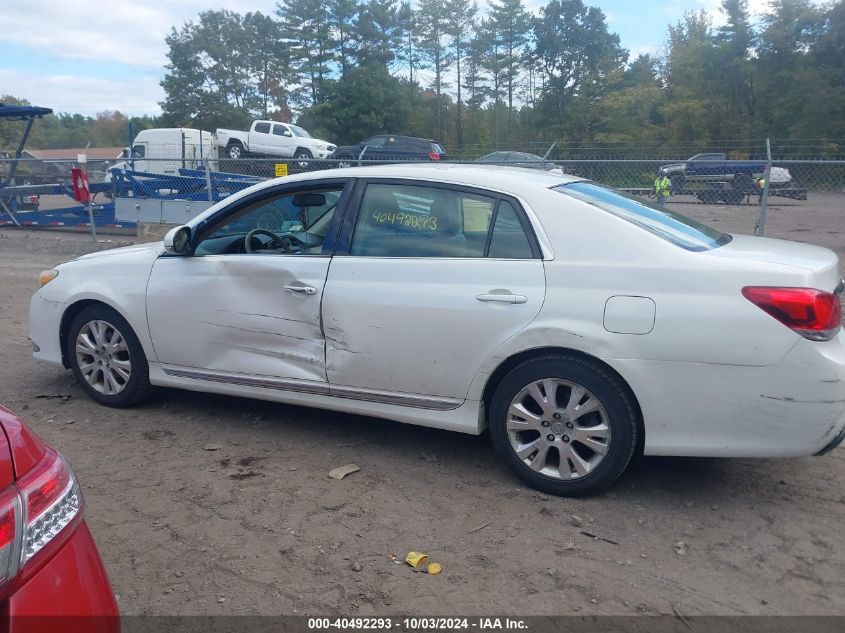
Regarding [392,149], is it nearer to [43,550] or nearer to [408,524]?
[408,524]

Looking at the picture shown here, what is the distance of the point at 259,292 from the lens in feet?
14.5

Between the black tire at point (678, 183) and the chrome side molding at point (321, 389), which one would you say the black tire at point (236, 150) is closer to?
the black tire at point (678, 183)

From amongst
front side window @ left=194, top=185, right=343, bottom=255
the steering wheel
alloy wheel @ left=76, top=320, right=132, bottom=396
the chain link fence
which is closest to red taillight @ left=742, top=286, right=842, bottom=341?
front side window @ left=194, top=185, right=343, bottom=255

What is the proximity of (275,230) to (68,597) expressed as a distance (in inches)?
141

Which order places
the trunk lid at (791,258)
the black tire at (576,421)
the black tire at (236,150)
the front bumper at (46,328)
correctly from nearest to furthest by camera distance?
the trunk lid at (791,258) → the black tire at (576,421) → the front bumper at (46,328) → the black tire at (236,150)

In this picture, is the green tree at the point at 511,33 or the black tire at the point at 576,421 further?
the green tree at the point at 511,33

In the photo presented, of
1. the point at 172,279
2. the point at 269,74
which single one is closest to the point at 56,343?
the point at 172,279

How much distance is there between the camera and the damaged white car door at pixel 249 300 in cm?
432

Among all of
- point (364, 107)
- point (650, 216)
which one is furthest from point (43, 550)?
point (364, 107)

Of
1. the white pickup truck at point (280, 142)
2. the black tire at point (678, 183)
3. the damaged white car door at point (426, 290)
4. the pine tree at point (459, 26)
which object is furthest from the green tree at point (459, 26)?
the damaged white car door at point (426, 290)

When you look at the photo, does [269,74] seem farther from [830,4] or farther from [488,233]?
[488,233]

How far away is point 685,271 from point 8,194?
17.2m

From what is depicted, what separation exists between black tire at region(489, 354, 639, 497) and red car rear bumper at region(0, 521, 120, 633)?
7.45ft

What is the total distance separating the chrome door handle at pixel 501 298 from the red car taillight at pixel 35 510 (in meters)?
2.23
